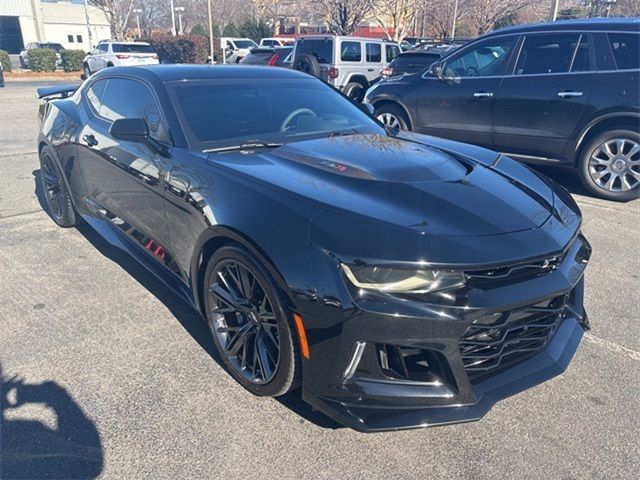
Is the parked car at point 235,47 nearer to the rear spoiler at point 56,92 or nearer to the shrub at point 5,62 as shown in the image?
the shrub at point 5,62

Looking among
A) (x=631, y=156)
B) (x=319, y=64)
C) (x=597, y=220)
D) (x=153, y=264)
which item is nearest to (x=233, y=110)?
(x=153, y=264)

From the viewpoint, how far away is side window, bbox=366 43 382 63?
14.6 meters

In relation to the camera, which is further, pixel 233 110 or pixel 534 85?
pixel 534 85

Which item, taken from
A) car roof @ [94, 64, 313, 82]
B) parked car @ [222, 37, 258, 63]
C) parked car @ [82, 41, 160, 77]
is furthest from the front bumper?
parked car @ [222, 37, 258, 63]

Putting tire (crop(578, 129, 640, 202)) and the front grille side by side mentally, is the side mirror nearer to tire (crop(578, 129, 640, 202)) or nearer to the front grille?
the front grille

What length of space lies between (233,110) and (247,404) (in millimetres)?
1835

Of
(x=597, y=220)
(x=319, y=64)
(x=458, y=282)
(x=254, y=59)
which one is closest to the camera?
(x=458, y=282)

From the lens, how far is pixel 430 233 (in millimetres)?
2189

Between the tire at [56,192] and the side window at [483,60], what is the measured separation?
4940mm

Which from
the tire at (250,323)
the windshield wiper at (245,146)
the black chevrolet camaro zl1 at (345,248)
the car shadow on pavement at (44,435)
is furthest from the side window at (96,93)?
the car shadow on pavement at (44,435)

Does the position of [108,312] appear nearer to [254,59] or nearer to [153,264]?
[153,264]

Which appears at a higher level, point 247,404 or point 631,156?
point 631,156

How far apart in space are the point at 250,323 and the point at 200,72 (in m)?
1.96

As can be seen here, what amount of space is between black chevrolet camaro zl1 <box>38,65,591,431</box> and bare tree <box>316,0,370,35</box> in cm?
2460
